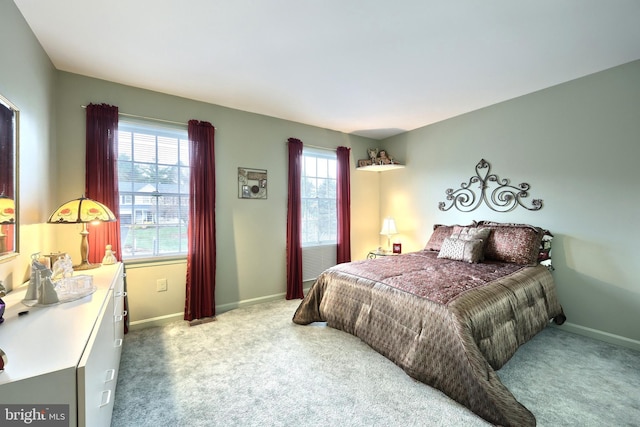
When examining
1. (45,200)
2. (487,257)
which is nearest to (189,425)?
(45,200)

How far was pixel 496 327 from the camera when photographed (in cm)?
190

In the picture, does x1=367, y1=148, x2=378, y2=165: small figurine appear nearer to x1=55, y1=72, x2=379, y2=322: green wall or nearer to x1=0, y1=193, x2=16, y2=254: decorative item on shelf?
x1=55, y1=72, x2=379, y2=322: green wall

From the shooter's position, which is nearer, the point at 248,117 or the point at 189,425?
the point at 189,425

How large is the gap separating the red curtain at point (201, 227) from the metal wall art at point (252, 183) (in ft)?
1.20

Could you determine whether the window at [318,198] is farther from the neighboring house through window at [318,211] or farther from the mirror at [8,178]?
the mirror at [8,178]

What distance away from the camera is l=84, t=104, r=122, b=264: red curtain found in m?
2.51

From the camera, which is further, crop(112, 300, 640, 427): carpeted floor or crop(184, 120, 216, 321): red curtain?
crop(184, 120, 216, 321): red curtain

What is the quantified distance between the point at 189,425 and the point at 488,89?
384 cm

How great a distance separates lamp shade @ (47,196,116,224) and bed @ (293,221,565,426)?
1978 millimetres

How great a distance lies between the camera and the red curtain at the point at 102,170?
8.24ft

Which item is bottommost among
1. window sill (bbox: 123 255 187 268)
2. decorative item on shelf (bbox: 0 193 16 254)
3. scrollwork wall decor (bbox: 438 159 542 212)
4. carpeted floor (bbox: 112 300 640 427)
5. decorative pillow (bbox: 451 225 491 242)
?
carpeted floor (bbox: 112 300 640 427)

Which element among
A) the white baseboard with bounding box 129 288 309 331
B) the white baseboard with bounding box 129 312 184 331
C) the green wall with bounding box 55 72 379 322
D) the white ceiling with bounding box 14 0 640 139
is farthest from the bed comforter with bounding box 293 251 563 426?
the white ceiling with bounding box 14 0 640 139

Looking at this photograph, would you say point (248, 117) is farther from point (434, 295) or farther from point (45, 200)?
point (434, 295)

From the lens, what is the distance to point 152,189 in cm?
292
